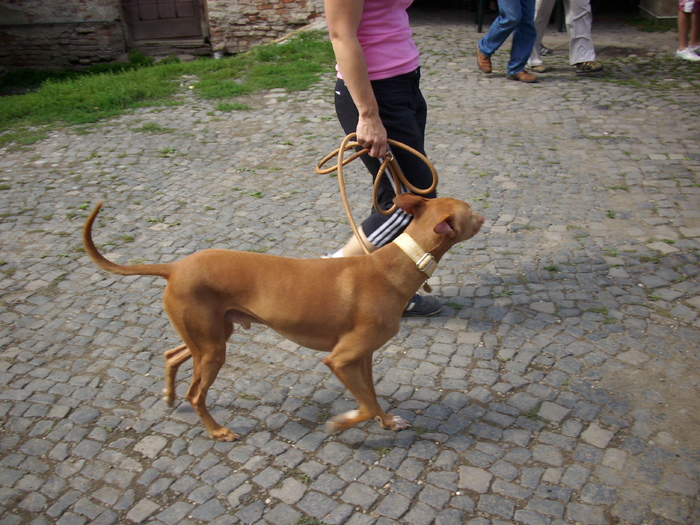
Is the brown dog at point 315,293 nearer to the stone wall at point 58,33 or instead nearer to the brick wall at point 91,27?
the brick wall at point 91,27

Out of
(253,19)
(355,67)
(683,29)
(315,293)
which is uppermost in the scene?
(355,67)

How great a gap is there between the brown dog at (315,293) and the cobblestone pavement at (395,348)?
0.45m

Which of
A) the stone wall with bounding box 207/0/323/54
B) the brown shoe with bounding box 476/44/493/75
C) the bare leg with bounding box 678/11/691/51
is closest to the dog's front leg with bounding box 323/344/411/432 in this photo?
the brown shoe with bounding box 476/44/493/75

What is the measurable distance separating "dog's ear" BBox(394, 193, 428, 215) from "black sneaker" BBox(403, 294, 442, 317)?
3.62 ft

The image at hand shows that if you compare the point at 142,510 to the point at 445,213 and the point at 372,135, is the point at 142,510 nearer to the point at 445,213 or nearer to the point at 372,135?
the point at 445,213

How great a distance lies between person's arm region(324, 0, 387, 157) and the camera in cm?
310

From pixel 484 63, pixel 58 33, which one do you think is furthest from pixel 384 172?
pixel 58 33

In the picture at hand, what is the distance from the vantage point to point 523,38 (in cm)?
818

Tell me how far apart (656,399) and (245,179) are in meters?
4.26

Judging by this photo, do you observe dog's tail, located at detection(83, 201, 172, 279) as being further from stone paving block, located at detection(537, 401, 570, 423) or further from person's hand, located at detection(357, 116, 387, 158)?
stone paving block, located at detection(537, 401, 570, 423)

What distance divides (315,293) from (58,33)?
10.7 metres

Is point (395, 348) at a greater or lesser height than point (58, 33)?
lesser

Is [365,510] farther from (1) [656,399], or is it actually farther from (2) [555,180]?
(2) [555,180]

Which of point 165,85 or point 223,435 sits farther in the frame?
point 165,85
